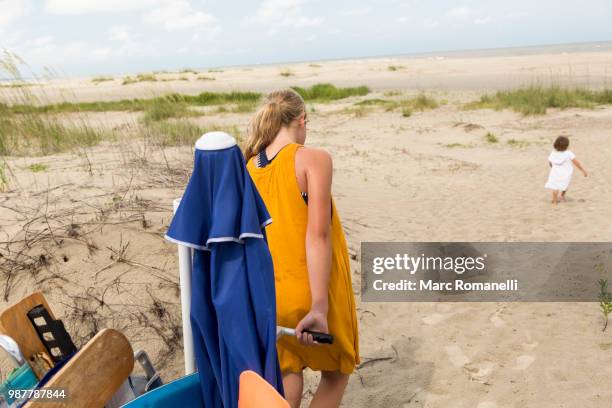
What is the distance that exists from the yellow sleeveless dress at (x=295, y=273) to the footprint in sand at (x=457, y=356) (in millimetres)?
→ 1866

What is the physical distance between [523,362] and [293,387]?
2244 mm

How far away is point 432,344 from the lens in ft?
13.7

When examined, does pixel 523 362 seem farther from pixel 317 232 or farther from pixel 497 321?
pixel 317 232

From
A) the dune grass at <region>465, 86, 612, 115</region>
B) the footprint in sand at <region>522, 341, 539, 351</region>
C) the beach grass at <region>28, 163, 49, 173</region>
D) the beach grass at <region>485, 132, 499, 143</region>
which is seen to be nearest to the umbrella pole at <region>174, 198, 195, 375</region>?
the footprint in sand at <region>522, 341, 539, 351</region>

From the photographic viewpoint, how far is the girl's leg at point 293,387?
7.38 ft

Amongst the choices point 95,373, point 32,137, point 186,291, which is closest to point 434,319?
point 186,291

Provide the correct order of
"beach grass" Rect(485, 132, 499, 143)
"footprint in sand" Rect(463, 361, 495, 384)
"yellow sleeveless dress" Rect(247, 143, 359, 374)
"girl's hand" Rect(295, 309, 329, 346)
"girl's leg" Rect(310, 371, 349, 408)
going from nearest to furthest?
"girl's hand" Rect(295, 309, 329, 346), "yellow sleeveless dress" Rect(247, 143, 359, 374), "girl's leg" Rect(310, 371, 349, 408), "footprint in sand" Rect(463, 361, 495, 384), "beach grass" Rect(485, 132, 499, 143)

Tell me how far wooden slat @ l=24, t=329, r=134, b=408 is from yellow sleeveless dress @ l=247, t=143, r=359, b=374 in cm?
64

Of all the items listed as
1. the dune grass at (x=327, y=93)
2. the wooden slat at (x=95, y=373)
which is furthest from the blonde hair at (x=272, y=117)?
the dune grass at (x=327, y=93)

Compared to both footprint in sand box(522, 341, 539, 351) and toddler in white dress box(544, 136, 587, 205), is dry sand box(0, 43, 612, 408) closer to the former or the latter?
footprint in sand box(522, 341, 539, 351)

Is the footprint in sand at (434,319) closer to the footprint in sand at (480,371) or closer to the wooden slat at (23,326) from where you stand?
the footprint in sand at (480,371)

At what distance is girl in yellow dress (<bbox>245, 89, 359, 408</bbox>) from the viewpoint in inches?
81.8

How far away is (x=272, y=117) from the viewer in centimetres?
222

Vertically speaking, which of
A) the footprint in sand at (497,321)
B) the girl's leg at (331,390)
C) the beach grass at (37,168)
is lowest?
the footprint in sand at (497,321)
